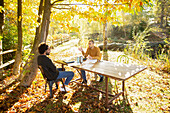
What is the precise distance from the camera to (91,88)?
372cm

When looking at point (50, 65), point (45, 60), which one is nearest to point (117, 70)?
point (50, 65)

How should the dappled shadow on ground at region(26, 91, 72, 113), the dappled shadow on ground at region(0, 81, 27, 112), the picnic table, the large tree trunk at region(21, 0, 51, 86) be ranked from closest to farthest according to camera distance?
the picnic table < the dappled shadow on ground at region(26, 91, 72, 113) < the dappled shadow on ground at region(0, 81, 27, 112) < the large tree trunk at region(21, 0, 51, 86)

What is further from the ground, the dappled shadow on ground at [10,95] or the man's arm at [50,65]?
the man's arm at [50,65]

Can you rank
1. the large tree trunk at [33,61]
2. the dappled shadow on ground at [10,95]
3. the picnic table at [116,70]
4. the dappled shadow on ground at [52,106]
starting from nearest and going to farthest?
the picnic table at [116,70] → the dappled shadow on ground at [52,106] → the dappled shadow on ground at [10,95] → the large tree trunk at [33,61]

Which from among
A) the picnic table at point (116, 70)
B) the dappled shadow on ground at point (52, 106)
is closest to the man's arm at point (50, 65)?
the picnic table at point (116, 70)

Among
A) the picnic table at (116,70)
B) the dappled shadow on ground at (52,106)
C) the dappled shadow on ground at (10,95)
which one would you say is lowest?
the dappled shadow on ground at (52,106)

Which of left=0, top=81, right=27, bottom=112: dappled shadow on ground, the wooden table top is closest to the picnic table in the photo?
the wooden table top

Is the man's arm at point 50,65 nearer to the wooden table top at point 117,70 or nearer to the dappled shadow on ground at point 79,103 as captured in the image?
the wooden table top at point 117,70

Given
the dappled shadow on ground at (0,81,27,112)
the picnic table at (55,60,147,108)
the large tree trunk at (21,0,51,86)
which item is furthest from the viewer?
the large tree trunk at (21,0,51,86)

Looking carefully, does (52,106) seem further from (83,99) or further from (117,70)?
(117,70)

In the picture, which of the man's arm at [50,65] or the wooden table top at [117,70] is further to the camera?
the man's arm at [50,65]

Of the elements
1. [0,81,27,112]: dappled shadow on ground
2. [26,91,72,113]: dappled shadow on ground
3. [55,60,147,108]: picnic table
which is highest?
[55,60,147,108]: picnic table

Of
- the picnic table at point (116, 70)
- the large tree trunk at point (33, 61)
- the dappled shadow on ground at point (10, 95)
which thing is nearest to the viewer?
the picnic table at point (116, 70)

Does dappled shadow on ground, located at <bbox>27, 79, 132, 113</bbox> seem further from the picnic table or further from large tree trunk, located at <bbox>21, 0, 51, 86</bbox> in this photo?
large tree trunk, located at <bbox>21, 0, 51, 86</bbox>
